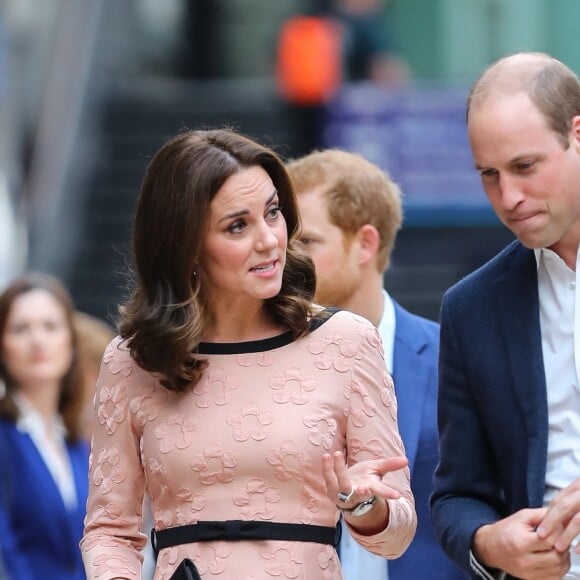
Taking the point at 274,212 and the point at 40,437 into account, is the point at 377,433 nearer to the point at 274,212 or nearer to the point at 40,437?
the point at 274,212

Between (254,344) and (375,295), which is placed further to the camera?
(375,295)

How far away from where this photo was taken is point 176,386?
403cm

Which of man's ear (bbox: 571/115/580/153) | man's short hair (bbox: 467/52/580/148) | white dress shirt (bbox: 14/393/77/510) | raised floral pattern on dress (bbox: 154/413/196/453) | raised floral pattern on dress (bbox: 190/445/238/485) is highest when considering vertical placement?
man's short hair (bbox: 467/52/580/148)

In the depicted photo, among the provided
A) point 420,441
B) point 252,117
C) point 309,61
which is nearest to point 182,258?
point 420,441

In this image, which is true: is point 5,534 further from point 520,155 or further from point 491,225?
point 491,225

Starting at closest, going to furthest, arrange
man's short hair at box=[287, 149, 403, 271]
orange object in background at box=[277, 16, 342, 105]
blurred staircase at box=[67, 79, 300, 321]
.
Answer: man's short hair at box=[287, 149, 403, 271] → blurred staircase at box=[67, 79, 300, 321] → orange object in background at box=[277, 16, 342, 105]

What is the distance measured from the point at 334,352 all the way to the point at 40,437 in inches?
156

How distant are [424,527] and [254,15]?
46.2 feet

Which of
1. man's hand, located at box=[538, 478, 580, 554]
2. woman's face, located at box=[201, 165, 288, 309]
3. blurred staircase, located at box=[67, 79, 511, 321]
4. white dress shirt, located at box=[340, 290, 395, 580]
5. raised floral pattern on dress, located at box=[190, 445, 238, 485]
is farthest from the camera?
blurred staircase, located at box=[67, 79, 511, 321]

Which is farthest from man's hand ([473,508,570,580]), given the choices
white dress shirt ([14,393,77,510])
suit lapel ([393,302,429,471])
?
white dress shirt ([14,393,77,510])

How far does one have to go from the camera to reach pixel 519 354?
3.92 meters

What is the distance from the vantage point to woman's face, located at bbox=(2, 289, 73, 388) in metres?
7.94

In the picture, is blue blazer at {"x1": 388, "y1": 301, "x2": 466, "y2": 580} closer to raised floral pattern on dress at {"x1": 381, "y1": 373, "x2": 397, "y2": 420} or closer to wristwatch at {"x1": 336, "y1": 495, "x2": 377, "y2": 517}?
raised floral pattern on dress at {"x1": 381, "y1": 373, "x2": 397, "y2": 420}

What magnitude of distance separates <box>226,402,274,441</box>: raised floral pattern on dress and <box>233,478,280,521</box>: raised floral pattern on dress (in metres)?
0.12
